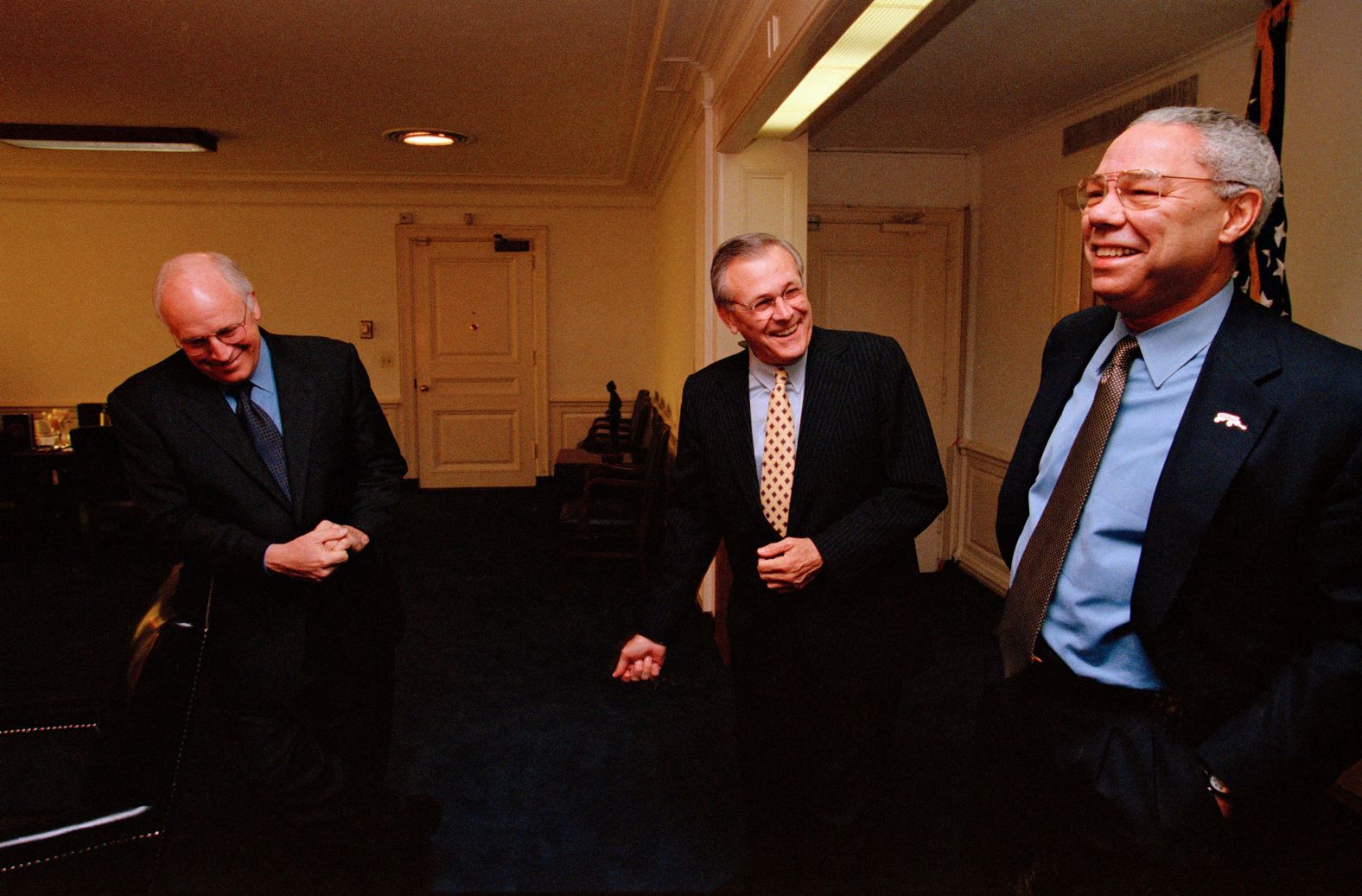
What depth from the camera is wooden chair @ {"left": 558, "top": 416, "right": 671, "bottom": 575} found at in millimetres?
5246

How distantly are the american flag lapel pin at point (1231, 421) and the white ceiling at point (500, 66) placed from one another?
2.53 metres

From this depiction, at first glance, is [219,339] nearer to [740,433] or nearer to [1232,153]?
[740,433]

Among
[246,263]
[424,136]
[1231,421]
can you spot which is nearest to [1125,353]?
[1231,421]

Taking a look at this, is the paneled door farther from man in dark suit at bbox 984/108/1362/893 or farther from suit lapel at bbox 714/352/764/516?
man in dark suit at bbox 984/108/1362/893

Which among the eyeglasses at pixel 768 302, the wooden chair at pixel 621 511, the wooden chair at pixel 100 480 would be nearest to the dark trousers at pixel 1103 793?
the eyeglasses at pixel 768 302

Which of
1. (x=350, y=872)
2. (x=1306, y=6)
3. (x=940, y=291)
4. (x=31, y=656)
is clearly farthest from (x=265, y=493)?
(x=940, y=291)

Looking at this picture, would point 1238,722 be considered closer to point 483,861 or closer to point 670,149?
point 483,861

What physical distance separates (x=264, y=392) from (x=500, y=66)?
115 inches

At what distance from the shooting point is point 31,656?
13.7 feet

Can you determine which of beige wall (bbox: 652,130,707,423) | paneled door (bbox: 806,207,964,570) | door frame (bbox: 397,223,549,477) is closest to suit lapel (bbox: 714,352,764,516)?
beige wall (bbox: 652,130,707,423)

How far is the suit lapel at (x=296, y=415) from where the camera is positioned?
2.09 m

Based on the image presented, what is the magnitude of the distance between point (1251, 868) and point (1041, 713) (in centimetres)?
34

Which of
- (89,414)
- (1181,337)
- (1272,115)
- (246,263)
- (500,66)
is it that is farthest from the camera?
(246,263)

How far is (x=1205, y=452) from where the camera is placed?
3.98 ft
